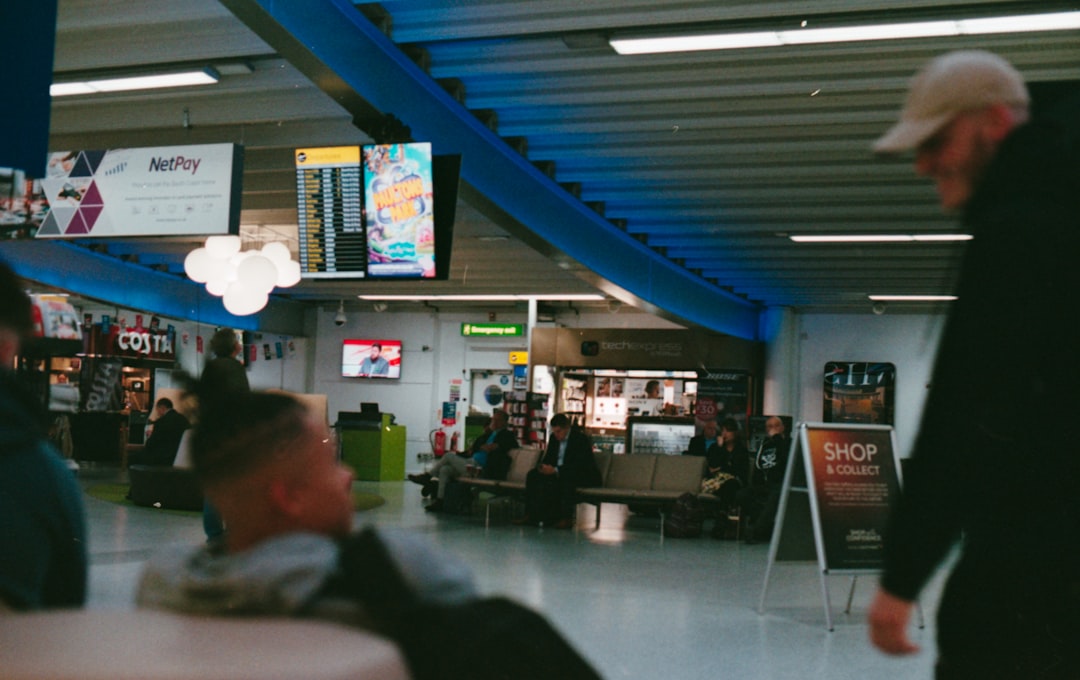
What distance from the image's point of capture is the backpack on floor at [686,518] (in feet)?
38.0

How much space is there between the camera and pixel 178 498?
12.0 meters

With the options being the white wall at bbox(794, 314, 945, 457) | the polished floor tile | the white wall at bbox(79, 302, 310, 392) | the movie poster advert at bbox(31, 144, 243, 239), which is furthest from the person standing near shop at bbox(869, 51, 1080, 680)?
the white wall at bbox(79, 302, 310, 392)

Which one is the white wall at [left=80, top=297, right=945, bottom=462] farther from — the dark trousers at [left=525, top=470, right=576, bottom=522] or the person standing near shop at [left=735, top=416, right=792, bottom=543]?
the person standing near shop at [left=735, top=416, right=792, bottom=543]

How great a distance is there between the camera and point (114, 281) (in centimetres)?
1673

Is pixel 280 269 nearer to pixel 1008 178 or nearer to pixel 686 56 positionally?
pixel 686 56

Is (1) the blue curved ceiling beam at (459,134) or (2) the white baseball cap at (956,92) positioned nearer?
(2) the white baseball cap at (956,92)

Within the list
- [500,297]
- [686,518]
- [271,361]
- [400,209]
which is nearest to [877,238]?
[686,518]

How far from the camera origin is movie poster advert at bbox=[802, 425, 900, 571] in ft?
21.1

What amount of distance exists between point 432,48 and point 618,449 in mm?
11993

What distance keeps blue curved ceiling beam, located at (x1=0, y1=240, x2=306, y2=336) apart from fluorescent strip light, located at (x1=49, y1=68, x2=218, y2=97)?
4711 mm

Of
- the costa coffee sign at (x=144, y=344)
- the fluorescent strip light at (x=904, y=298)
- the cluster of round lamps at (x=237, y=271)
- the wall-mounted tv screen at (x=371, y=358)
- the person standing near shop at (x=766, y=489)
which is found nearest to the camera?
the cluster of round lamps at (x=237, y=271)

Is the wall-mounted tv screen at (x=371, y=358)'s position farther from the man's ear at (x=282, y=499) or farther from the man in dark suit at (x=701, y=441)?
the man's ear at (x=282, y=499)

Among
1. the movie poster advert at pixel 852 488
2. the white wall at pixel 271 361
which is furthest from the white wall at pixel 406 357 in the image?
the movie poster advert at pixel 852 488

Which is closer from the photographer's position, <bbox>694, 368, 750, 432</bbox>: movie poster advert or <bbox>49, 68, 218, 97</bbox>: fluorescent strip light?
<bbox>49, 68, 218, 97</bbox>: fluorescent strip light
